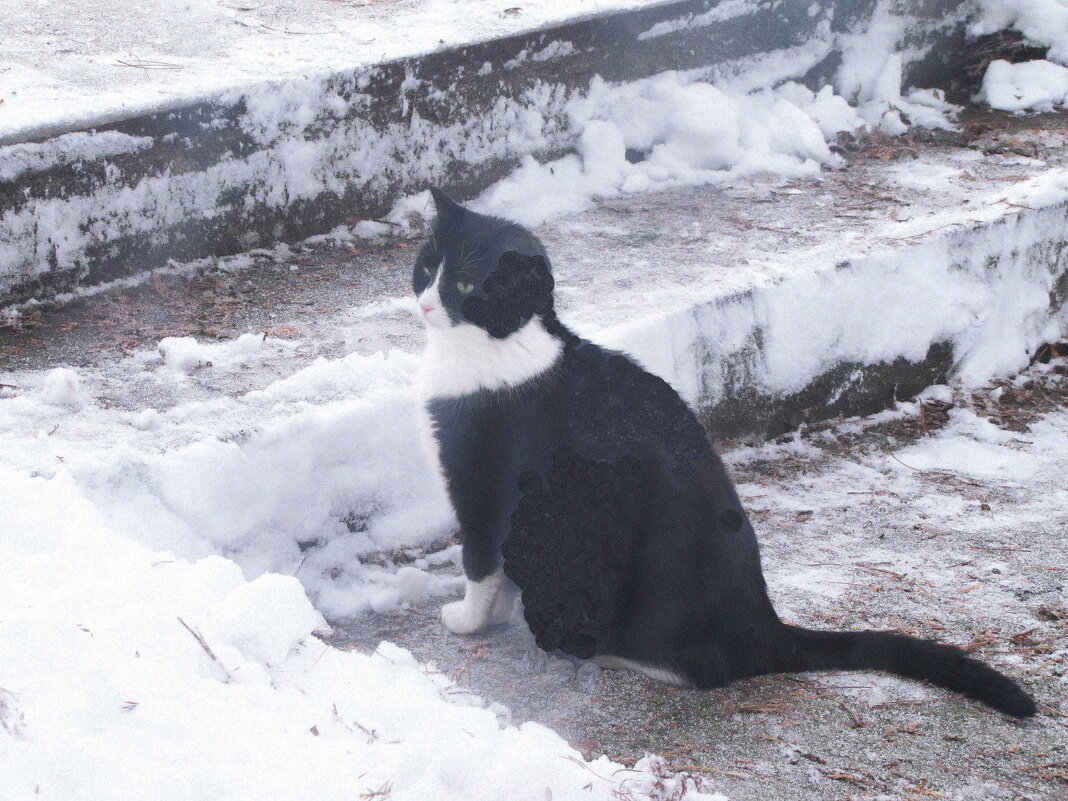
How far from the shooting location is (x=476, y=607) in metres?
2.62

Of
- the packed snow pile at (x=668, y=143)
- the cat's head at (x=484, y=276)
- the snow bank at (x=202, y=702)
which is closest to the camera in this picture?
the snow bank at (x=202, y=702)

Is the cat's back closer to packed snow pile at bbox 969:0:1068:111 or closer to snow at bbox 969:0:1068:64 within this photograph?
packed snow pile at bbox 969:0:1068:111

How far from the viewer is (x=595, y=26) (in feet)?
15.0

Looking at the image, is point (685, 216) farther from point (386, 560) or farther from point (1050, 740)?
point (1050, 740)

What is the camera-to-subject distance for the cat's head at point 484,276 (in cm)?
240

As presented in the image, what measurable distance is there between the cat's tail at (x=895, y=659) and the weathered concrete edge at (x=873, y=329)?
1272 mm

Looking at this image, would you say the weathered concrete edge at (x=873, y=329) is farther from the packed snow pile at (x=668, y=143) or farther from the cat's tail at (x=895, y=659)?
the cat's tail at (x=895, y=659)

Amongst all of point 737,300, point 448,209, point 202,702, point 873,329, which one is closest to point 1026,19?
point 873,329

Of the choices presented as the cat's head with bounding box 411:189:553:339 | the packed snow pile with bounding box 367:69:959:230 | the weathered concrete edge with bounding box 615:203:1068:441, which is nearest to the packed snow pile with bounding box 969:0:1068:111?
the packed snow pile with bounding box 367:69:959:230

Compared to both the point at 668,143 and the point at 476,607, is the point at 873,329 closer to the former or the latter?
the point at 668,143

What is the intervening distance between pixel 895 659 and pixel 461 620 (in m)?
1.04

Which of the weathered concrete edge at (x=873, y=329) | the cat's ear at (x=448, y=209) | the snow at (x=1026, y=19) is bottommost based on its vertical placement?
the weathered concrete edge at (x=873, y=329)

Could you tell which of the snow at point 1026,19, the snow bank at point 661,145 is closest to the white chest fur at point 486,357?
the snow bank at point 661,145

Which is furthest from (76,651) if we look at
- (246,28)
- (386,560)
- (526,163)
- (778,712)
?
(246,28)
